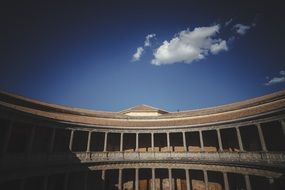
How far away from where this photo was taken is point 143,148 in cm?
2714

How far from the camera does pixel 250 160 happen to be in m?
17.4

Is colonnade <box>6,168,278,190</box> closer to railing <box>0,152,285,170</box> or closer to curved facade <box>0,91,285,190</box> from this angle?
curved facade <box>0,91,285,190</box>

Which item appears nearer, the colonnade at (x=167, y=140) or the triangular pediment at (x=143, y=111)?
the colonnade at (x=167, y=140)

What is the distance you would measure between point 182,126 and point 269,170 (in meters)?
10.1

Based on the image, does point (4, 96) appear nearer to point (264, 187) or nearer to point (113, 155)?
point (113, 155)

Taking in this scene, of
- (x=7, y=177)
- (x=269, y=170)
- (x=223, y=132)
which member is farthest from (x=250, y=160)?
(x=7, y=177)

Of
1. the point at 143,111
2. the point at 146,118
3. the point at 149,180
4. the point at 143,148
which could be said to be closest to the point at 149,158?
the point at 143,148

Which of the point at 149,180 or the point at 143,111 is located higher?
the point at 143,111

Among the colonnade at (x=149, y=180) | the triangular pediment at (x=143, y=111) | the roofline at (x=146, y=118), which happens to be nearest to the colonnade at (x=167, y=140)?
the roofline at (x=146, y=118)

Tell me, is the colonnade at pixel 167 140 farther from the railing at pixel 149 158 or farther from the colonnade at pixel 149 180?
the colonnade at pixel 149 180

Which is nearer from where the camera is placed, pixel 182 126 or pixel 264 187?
pixel 264 187

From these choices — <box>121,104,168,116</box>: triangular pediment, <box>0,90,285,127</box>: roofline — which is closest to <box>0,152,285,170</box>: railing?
<box>0,90,285,127</box>: roofline

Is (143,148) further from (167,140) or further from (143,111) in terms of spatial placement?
(143,111)

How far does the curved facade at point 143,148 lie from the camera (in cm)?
1625
